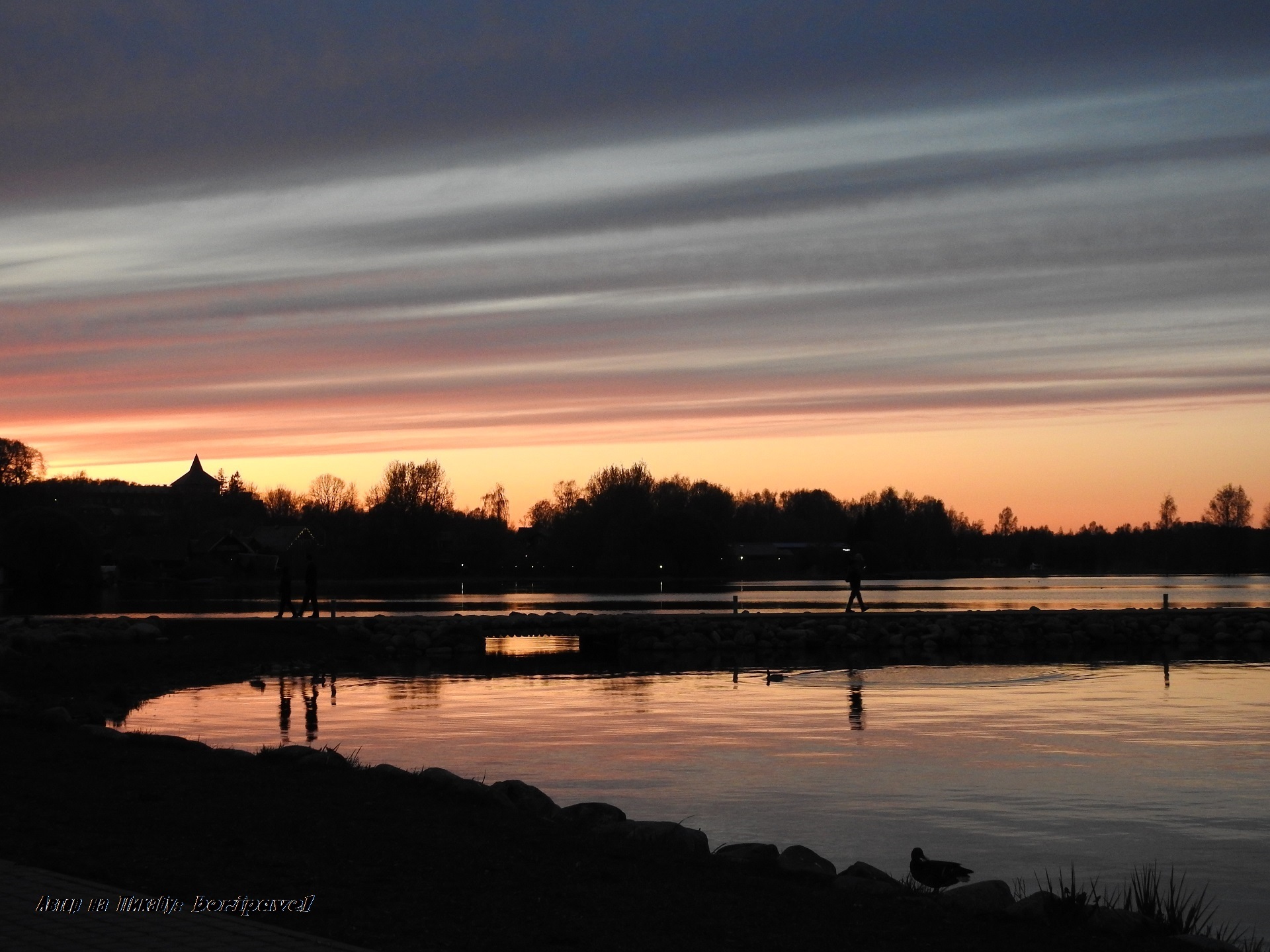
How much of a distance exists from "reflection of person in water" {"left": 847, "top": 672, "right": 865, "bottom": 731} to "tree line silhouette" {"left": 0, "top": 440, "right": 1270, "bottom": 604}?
71.6m

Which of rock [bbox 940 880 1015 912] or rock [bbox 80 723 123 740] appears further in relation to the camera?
rock [bbox 80 723 123 740]

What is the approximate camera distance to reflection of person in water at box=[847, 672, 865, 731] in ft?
62.4

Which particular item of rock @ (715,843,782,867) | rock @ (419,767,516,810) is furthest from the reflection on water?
rock @ (715,843,782,867)

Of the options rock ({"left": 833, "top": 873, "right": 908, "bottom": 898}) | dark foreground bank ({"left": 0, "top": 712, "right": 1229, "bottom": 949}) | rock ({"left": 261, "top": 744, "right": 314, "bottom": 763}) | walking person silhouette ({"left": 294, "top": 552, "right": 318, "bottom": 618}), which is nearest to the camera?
dark foreground bank ({"left": 0, "top": 712, "right": 1229, "bottom": 949})

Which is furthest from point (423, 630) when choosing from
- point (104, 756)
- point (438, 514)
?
point (438, 514)

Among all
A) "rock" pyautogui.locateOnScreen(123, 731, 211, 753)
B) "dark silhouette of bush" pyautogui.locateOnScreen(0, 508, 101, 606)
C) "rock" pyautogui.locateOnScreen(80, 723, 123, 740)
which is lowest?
"rock" pyautogui.locateOnScreen(123, 731, 211, 753)

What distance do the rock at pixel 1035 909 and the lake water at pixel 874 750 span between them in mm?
1983

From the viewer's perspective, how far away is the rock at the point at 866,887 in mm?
8461

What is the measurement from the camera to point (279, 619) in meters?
33.9

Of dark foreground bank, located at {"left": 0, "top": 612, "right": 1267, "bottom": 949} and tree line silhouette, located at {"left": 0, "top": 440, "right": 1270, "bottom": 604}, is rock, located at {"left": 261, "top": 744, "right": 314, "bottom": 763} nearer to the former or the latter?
dark foreground bank, located at {"left": 0, "top": 612, "right": 1267, "bottom": 949}

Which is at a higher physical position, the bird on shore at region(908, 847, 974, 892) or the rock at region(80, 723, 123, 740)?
the rock at region(80, 723, 123, 740)

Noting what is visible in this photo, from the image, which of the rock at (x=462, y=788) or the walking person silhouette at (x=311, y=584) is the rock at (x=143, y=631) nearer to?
the walking person silhouette at (x=311, y=584)

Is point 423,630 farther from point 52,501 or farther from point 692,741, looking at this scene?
point 52,501

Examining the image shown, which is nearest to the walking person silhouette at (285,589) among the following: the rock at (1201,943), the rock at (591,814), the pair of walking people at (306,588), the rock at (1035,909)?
the pair of walking people at (306,588)
